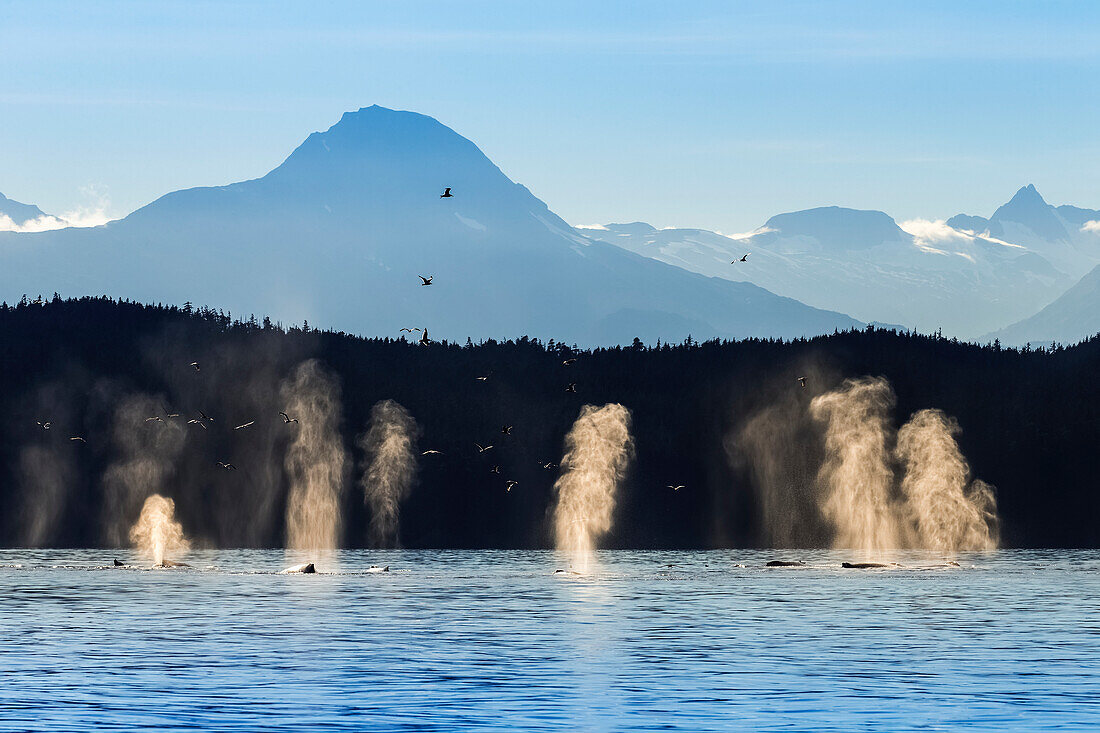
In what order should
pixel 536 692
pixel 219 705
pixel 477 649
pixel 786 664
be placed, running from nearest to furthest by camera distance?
1. pixel 219 705
2. pixel 536 692
3. pixel 786 664
4. pixel 477 649

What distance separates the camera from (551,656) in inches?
2837

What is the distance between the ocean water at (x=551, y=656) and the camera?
175ft

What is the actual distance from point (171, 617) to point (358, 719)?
146ft

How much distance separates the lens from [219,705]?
2176 inches

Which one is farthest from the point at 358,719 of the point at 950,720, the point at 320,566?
the point at 320,566

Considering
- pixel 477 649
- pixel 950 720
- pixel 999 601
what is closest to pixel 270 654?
pixel 477 649

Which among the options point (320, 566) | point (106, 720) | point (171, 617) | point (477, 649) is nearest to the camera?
point (106, 720)

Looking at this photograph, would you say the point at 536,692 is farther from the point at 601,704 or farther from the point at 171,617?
the point at 171,617

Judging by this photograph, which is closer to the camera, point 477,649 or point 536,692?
point 536,692

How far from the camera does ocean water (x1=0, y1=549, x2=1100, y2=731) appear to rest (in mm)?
53375

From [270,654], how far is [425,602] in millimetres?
36678

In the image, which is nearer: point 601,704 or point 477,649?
point 601,704

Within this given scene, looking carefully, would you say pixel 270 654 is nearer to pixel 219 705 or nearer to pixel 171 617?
pixel 219 705

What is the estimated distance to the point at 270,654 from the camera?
7244 cm
